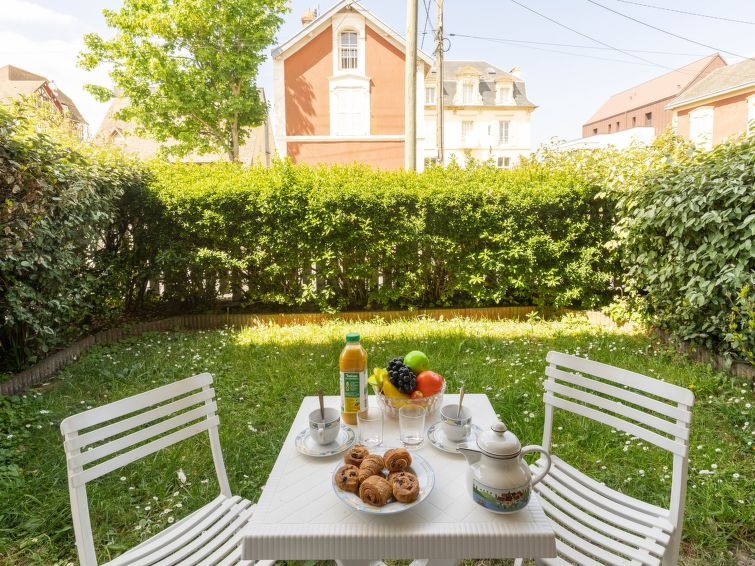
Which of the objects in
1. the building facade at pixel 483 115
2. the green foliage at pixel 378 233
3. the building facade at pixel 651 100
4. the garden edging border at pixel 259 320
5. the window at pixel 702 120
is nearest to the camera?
the garden edging border at pixel 259 320

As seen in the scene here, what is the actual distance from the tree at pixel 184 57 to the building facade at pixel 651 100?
97.4ft

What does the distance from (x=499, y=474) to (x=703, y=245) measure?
398 centimetres

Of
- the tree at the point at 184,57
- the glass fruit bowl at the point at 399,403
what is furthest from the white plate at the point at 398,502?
the tree at the point at 184,57

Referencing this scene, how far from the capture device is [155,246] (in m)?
5.80

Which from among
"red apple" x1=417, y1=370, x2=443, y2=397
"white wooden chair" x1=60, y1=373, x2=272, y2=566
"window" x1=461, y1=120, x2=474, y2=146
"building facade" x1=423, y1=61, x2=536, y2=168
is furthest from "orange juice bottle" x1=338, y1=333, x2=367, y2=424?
"window" x1=461, y1=120, x2=474, y2=146

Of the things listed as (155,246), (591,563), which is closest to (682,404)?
(591,563)

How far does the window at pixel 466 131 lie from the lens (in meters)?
29.4

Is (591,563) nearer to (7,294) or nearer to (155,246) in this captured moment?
(7,294)

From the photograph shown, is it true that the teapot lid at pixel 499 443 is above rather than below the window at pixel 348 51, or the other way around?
below

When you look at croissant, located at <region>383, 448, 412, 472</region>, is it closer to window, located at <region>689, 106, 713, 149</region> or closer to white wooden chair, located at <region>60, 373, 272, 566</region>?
white wooden chair, located at <region>60, 373, 272, 566</region>

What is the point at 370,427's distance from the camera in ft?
5.00

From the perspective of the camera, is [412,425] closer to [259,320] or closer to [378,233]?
[378,233]

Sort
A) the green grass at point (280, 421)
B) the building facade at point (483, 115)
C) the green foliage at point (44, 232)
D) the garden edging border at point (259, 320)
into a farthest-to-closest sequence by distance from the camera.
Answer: the building facade at point (483, 115) → the garden edging border at point (259, 320) → the green foliage at point (44, 232) → the green grass at point (280, 421)

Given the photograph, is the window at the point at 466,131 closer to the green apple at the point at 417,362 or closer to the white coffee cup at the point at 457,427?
the green apple at the point at 417,362
